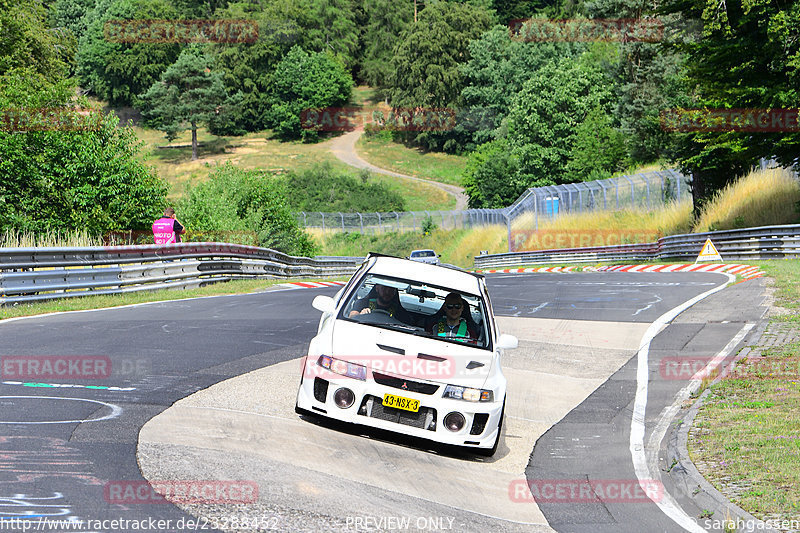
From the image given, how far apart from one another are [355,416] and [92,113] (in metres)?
21.9

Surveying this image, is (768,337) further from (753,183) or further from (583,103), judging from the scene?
(583,103)

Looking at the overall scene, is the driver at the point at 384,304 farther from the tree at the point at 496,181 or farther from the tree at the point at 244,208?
the tree at the point at 496,181

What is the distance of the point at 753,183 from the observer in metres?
37.7

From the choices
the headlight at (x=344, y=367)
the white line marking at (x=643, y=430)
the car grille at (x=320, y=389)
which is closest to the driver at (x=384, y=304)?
the headlight at (x=344, y=367)

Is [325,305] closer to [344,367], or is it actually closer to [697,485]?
[344,367]

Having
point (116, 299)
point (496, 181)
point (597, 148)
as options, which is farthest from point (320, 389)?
point (496, 181)

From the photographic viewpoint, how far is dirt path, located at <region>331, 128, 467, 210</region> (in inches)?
3841

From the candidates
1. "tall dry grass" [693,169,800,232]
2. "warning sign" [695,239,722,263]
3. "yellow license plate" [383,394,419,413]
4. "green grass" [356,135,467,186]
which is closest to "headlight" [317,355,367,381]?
"yellow license plate" [383,394,419,413]

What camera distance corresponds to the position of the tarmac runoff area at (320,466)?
5.65 meters

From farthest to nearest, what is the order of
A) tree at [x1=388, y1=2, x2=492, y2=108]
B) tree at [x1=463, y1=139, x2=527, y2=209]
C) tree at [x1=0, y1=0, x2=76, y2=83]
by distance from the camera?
1. tree at [x1=388, y1=2, x2=492, y2=108]
2. tree at [x1=463, y1=139, x2=527, y2=209]
3. tree at [x1=0, y1=0, x2=76, y2=83]

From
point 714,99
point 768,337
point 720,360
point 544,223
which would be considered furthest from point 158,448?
point 544,223

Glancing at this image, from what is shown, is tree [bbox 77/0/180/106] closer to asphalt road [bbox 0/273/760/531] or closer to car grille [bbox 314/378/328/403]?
asphalt road [bbox 0/273/760/531]

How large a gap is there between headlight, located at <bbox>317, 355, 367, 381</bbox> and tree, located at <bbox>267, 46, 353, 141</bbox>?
114271 mm

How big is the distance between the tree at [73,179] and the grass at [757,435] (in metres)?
20.1
